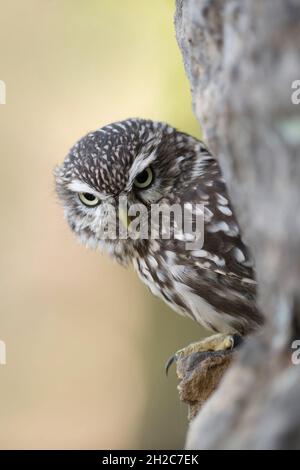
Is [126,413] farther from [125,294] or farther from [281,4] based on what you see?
[281,4]

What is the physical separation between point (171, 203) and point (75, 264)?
3091 mm

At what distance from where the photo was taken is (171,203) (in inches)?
113

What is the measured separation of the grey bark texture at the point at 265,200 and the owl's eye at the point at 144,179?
1.28 metres

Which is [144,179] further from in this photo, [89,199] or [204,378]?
[204,378]

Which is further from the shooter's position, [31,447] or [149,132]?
[31,447]

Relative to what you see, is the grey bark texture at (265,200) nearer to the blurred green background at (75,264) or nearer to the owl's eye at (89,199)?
the owl's eye at (89,199)

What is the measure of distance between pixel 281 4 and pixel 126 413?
520 centimetres

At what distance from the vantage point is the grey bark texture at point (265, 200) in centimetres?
137

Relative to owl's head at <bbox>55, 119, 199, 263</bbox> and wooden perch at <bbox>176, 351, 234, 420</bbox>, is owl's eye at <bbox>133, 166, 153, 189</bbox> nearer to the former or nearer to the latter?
owl's head at <bbox>55, 119, 199, 263</bbox>

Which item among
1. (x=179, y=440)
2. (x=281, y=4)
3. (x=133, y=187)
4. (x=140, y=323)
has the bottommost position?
(x=179, y=440)

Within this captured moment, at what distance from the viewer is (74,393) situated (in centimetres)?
622

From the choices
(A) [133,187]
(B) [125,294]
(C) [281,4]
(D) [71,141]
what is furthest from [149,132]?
(B) [125,294]

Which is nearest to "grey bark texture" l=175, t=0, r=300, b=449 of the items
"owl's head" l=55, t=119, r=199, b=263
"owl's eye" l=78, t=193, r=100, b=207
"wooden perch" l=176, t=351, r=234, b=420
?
"wooden perch" l=176, t=351, r=234, b=420

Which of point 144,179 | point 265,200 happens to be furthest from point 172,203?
point 265,200
